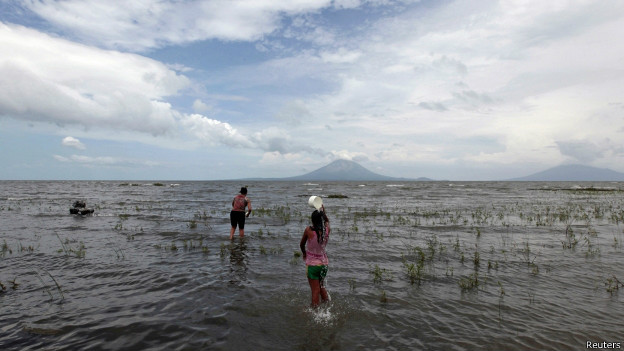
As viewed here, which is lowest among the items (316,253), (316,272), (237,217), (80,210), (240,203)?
(80,210)

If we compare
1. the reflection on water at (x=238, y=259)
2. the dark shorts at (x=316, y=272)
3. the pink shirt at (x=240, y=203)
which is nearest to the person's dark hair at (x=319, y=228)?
the dark shorts at (x=316, y=272)

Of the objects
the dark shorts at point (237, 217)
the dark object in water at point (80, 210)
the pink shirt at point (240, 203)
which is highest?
the pink shirt at point (240, 203)

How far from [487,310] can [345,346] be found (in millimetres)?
4071

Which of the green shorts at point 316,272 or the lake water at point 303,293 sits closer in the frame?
the lake water at point 303,293

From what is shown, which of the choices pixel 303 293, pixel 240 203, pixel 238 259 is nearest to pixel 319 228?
pixel 303 293

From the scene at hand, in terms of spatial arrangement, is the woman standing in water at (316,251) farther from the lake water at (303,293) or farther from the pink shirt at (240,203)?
the pink shirt at (240,203)

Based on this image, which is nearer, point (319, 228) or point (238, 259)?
point (319, 228)

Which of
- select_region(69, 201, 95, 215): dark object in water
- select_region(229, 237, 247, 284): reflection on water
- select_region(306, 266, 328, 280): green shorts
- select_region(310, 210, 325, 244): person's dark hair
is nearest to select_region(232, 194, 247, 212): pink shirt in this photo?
select_region(229, 237, 247, 284): reflection on water

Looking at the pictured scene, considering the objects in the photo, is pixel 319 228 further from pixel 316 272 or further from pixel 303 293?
pixel 303 293

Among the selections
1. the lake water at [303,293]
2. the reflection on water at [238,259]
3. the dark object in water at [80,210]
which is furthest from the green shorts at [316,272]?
the dark object in water at [80,210]

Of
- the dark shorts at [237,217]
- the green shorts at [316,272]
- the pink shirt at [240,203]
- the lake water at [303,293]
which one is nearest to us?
the lake water at [303,293]

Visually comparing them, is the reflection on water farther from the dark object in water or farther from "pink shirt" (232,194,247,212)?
the dark object in water

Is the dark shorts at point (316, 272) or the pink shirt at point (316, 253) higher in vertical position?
the pink shirt at point (316, 253)

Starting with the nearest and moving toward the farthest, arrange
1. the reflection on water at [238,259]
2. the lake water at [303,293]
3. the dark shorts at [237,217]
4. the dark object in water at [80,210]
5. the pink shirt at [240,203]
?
the lake water at [303,293]
the reflection on water at [238,259]
the dark shorts at [237,217]
the pink shirt at [240,203]
the dark object in water at [80,210]
